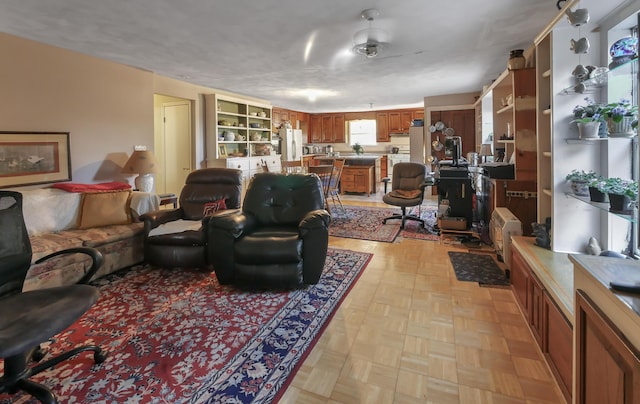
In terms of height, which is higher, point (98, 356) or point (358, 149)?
point (358, 149)

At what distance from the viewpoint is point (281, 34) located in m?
3.29

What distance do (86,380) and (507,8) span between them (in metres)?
3.81

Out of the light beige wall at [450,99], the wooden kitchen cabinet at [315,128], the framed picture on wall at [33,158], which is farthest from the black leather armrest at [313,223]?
the wooden kitchen cabinet at [315,128]

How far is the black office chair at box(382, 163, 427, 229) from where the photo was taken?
4.84 meters

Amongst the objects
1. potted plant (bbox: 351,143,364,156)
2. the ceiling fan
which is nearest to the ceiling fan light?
the ceiling fan

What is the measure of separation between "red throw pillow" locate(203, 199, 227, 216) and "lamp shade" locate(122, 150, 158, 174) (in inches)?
Result: 48.7

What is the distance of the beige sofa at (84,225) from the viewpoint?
9.25 ft

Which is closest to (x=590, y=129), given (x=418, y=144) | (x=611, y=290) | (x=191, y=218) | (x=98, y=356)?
(x=611, y=290)

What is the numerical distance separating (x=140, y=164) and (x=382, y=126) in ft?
24.0

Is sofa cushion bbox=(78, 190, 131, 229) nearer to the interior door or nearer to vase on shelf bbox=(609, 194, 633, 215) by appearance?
the interior door

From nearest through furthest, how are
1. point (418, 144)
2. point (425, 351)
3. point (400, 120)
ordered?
point (425, 351), point (418, 144), point (400, 120)

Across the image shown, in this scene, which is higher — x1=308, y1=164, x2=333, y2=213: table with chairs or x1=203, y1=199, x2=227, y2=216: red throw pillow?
x1=308, y1=164, x2=333, y2=213: table with chairs

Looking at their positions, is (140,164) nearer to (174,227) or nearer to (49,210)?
(49,210)

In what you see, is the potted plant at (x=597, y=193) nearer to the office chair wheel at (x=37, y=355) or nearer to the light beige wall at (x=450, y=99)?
the office chair wheel at (x=37, y=355)
